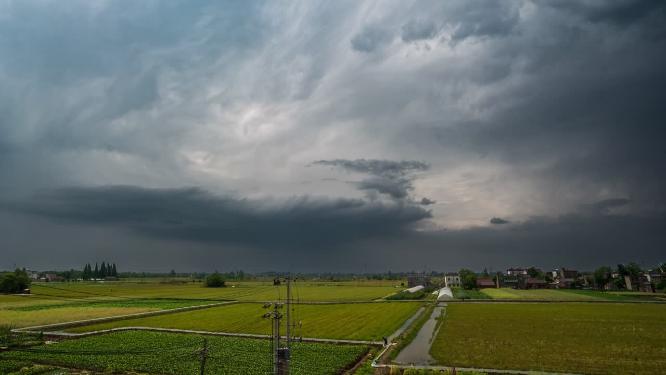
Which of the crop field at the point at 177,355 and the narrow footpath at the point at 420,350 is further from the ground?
the crop field at the point at 177,355

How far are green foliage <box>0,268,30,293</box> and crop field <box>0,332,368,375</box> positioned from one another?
103631 millimetres

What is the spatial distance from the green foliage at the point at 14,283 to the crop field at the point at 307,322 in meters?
82.8

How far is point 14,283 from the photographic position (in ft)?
436

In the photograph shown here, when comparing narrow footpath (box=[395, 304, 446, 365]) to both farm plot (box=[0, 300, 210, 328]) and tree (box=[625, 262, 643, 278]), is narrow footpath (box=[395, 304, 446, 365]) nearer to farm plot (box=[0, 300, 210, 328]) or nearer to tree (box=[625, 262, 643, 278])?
farm plot (box=[0, 300, 210, 328])

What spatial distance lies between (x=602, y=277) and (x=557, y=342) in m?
174

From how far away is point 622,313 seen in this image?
8181 cm

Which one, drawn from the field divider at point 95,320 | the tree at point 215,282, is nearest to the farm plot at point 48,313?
the field divider at point 95,320

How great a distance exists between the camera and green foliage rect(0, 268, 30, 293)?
435ft

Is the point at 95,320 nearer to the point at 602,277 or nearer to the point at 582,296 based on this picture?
the point at 582,296

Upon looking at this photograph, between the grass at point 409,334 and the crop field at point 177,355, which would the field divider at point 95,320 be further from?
the grass at point 409,334

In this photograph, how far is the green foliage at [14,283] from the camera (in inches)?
5214

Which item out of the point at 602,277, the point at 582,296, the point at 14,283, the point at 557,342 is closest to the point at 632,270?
the point at 602,277

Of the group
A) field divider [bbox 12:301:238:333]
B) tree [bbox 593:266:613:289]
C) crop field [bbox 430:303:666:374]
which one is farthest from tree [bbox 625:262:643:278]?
field divider [bbox 12:301:238:333]

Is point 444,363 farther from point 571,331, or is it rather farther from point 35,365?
point 35,365
